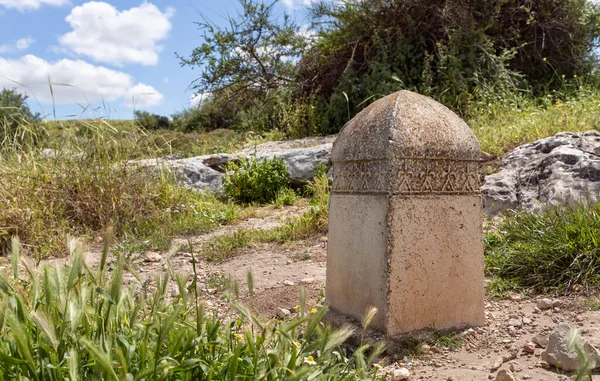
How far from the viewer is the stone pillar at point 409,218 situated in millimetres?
3062

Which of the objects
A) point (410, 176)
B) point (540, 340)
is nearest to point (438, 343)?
point (540, 340)

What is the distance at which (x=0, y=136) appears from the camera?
7.65 metres

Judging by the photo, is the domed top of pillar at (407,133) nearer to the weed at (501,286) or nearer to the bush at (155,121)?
the weed at (501,286)

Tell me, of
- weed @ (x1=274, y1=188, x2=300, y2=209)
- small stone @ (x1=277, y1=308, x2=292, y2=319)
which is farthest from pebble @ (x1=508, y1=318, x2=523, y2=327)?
weed @ (x1=274, y1=188, x2=300, y2=209)

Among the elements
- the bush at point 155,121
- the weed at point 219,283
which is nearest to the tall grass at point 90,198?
the weed at point 219,283

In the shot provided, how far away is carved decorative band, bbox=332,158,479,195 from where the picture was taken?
9.99 feet

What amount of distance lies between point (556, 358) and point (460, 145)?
1.19m

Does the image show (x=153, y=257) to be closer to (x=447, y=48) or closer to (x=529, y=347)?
(x=529, y=347)

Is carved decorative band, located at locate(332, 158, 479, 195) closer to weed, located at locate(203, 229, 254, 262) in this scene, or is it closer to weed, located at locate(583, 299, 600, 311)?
weed, located at locate(583, 299, 600, 311)

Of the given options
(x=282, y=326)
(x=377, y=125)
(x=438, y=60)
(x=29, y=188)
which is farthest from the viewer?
(x=438, y=60)

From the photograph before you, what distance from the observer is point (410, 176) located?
3084 millimetres

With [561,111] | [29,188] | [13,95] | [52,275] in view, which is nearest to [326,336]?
[52,275]

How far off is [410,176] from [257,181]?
4936mm

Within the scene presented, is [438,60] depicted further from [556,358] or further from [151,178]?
[556,358]
